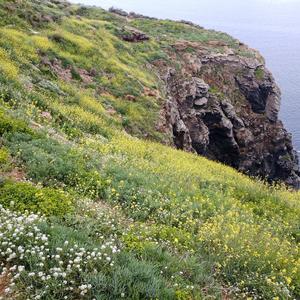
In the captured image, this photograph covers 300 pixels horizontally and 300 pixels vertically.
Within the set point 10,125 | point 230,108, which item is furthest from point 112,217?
point 230,108

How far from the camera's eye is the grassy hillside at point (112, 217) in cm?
584

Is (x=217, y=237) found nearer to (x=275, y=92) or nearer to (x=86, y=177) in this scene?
(x=86, y=177)

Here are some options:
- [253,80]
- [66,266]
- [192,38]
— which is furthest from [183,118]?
[66,266]

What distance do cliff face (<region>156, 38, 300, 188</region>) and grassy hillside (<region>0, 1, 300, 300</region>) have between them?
14.1 meters

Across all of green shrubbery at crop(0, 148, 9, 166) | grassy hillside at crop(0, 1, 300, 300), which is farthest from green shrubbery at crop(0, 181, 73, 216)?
green shrubbery at crop(0, 148, 9, 166)

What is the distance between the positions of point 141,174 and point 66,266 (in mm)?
6135

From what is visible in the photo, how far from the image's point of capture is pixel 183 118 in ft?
108

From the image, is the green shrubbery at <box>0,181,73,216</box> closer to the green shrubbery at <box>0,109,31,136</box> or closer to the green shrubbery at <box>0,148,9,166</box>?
the green shrubbery at <box>0,148,9,166</box>

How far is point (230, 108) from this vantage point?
3916 cm

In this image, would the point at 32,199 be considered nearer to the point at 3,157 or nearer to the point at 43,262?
the point at 3,157

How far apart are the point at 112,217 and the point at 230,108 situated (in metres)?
32.4

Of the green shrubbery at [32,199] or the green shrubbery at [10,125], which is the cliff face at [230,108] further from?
the green shrubbery at [32,199]

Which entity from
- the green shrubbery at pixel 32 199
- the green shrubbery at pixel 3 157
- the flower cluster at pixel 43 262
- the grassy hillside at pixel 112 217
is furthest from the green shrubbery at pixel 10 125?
the flower cluster at pixel 43 262

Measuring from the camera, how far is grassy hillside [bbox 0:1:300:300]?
584 centimetres
